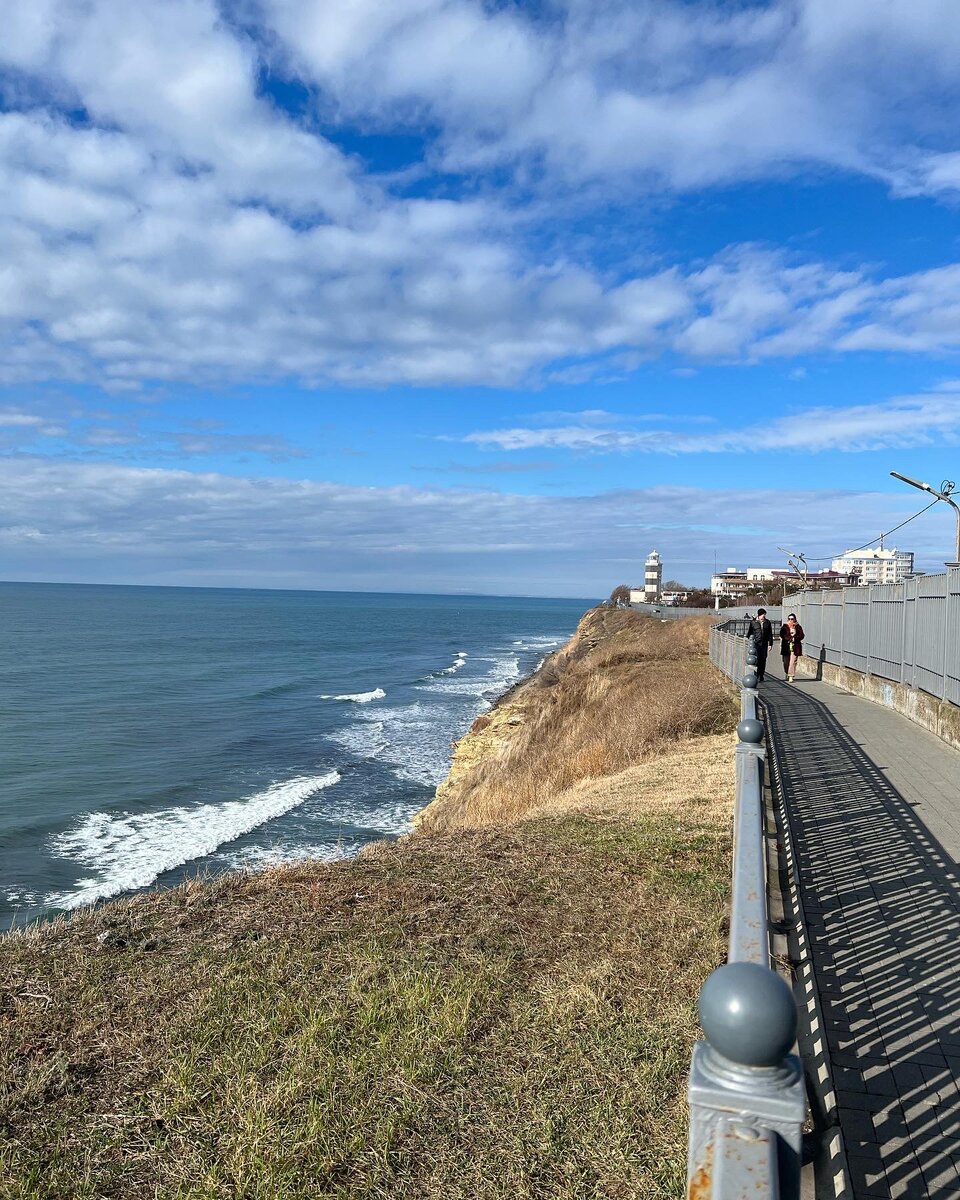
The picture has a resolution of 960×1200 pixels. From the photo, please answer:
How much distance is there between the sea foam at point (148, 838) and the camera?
1558cm

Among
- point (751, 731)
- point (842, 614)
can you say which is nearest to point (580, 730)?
point (842, 614)

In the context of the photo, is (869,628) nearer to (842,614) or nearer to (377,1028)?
(842,614)

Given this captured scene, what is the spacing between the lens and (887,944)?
18.6ft

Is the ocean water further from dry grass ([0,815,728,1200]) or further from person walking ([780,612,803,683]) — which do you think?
person walking ([780,612,803,683])

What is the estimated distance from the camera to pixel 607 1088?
4.01 m

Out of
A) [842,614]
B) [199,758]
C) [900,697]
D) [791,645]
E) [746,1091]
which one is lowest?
[199,758]

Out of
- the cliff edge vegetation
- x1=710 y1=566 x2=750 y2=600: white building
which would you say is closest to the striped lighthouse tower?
x1=710 y1=566 x2=750 y2=600: white building

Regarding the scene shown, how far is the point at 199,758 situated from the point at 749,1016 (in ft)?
90.1

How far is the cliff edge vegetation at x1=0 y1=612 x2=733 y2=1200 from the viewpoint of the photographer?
3.55m

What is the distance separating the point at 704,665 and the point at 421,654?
5224 centimetres

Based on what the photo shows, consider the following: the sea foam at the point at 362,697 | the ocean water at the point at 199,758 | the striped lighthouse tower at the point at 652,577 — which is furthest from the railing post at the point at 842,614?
the striped lighthouse tower at the point at 652,577

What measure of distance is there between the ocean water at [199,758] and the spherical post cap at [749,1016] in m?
14.3

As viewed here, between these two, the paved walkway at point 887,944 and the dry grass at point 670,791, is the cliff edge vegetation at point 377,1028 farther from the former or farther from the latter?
the dry grass at point 670,791

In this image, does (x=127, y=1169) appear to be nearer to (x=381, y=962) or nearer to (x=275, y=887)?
(x=381, y=962)
